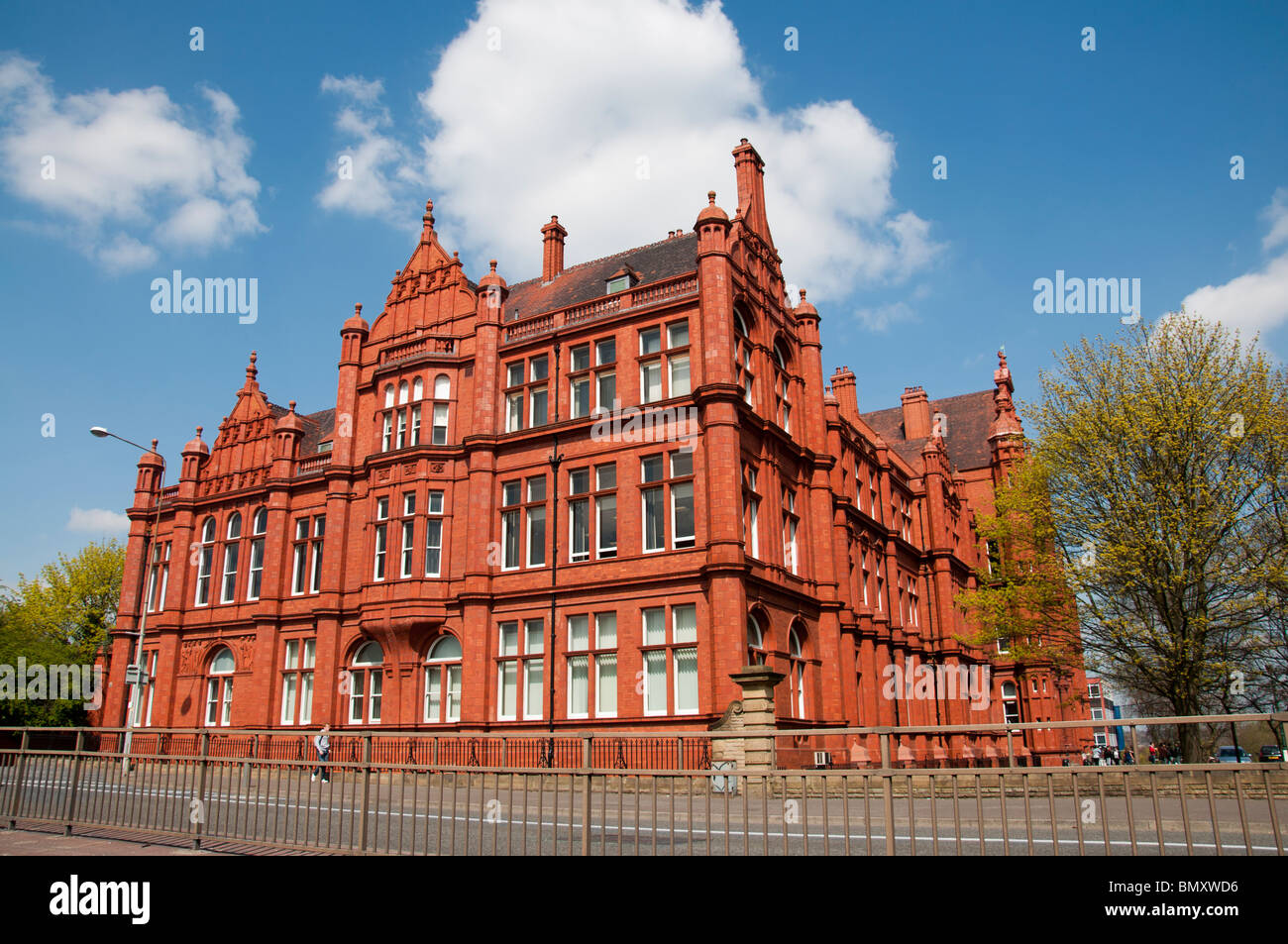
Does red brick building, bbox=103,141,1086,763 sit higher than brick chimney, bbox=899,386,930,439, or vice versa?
brick chimney, bbox=899,386,930,439

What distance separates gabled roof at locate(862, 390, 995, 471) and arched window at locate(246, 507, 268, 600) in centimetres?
3551

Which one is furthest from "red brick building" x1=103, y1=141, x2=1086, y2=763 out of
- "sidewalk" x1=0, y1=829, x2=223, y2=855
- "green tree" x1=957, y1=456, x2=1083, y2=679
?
"sidewalk" x1=0, y1=829, x2=223, y2=855

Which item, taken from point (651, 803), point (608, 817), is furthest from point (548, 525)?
point (651, 803)

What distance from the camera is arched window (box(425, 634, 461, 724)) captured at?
90.7 ft

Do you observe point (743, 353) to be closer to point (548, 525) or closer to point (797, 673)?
point (548, 525)

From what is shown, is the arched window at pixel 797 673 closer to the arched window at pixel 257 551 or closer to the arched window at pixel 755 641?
the arched window at pixel 755 641

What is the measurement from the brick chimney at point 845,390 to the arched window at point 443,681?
21.2m

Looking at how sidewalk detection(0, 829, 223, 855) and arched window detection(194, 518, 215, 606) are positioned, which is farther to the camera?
arched window detection(194, 518, 215, 606)

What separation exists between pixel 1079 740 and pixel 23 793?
132 feet

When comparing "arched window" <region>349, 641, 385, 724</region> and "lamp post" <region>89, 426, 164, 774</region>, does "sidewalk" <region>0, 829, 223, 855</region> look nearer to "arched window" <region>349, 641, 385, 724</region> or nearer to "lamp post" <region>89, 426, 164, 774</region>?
"lamp post" <region>89, 426, 164, 774</region>

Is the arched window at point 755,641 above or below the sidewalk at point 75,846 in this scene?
above

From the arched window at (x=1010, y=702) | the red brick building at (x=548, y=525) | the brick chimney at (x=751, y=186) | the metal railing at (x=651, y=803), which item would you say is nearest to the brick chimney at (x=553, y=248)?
the red brick building at (x=548, y=525)

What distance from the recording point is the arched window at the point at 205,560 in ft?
119
